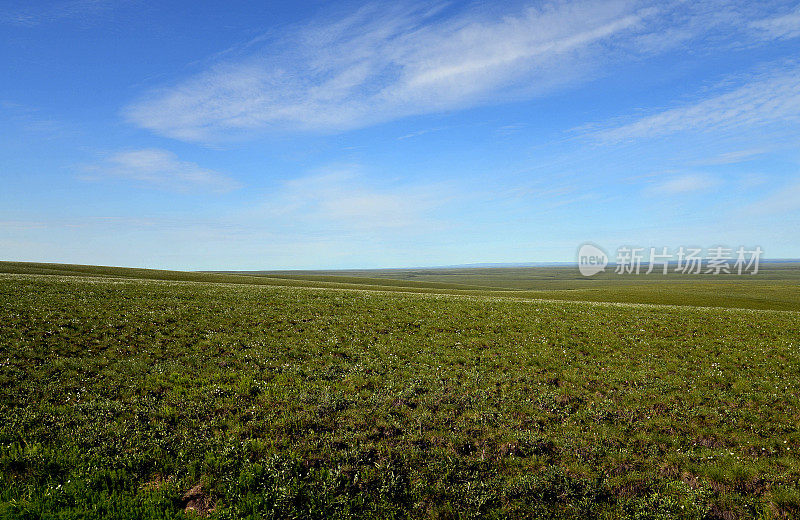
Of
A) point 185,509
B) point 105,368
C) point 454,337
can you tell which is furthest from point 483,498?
point 105,368

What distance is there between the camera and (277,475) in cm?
1141

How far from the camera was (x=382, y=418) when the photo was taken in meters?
14.9

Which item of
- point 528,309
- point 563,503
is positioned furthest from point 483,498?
point 528,309

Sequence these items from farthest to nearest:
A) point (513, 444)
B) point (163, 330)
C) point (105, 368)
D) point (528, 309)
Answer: point (528, 309) < point (163, 330) < point (105, 368) < point (513, 444)

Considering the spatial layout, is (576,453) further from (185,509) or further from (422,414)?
(185,509)

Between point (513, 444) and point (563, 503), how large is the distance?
2691mm

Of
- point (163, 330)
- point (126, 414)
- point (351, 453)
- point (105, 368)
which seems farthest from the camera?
point (163, 330)

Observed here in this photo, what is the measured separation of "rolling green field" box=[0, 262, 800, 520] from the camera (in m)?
10.9

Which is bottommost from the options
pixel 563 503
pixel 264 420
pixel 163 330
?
pixel 563 503

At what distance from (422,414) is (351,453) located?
3835 millimetres

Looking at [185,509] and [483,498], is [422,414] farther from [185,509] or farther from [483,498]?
[185,509]

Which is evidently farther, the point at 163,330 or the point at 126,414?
the point at 163,330

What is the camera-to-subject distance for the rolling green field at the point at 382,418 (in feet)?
35.8

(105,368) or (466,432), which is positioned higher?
(105,368)
